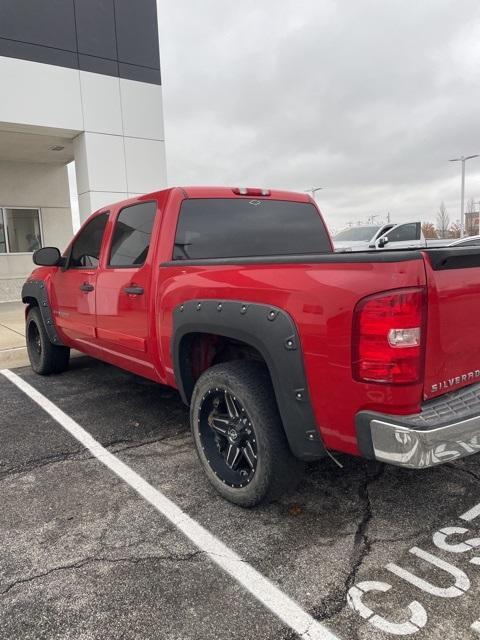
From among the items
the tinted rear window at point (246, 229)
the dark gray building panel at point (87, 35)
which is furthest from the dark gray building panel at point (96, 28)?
the tinted rear window at point (246, 229)

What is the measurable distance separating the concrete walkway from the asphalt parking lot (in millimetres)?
3218

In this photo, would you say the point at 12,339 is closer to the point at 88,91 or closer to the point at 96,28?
the point at 88,91

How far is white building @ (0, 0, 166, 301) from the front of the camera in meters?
10.0

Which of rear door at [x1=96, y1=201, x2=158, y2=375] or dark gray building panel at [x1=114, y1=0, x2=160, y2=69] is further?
dark gray building panel at [x1=114, y1=0, x2=160, y2=69]

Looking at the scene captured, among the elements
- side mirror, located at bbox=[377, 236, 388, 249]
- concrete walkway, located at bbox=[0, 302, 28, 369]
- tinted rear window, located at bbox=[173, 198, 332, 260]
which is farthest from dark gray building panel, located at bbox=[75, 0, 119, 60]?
tinted rear window, located at bbox=[173, 198, 332, 260]

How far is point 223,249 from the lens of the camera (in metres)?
3.69

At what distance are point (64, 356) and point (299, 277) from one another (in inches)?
168

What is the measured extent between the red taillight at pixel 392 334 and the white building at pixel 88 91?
9.87m

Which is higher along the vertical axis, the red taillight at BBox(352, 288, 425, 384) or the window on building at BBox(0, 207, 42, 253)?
the window on building at BBox(0, 207, 42, 253)

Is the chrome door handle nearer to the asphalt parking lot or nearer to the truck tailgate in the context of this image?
the asphalt parking lot

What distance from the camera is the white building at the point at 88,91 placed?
1003cm

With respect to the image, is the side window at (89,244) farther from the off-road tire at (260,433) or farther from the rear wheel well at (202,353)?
the off-road tire at (260,433)

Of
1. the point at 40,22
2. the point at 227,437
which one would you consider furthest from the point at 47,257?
the point at 40,22

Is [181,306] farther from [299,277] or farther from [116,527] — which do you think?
[116,527]
